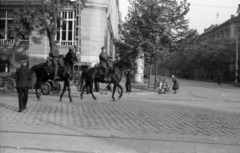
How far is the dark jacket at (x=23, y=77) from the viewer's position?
11032mm

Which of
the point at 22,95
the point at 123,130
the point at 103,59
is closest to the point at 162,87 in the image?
the point at 103,59

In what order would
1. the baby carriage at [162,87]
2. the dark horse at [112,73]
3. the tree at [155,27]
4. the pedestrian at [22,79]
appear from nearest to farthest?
the pedestrian at [22,79] → the dark horse at [112,73] → the baby carriage at [162,87] → the tree at [155,27]

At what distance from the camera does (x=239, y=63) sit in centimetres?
6406

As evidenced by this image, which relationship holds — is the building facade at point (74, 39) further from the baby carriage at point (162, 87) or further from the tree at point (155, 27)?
the baby carriage at point (162, 87)

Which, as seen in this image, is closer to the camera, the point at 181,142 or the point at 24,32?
the point at 181,142

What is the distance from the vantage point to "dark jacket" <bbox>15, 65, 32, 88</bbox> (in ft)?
36.2

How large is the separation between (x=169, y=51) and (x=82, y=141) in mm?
24576

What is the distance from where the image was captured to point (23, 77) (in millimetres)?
11062

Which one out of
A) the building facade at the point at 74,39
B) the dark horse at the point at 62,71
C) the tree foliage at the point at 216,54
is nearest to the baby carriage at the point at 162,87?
the building facade at the point at 74,39

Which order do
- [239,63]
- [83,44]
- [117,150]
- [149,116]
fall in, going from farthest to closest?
1. [239,63]
2. [83,44]
3. [149,116]
4. [117,150]

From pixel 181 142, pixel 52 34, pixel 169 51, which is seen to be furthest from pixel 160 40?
pixel 181 142

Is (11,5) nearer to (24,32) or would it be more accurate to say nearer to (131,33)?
(24,32)

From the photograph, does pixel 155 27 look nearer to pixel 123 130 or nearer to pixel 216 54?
pixel 123 130

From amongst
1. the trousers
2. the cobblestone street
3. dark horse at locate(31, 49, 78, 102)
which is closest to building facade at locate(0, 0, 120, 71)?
dark horse at locate(31, 49, 78, 102)
